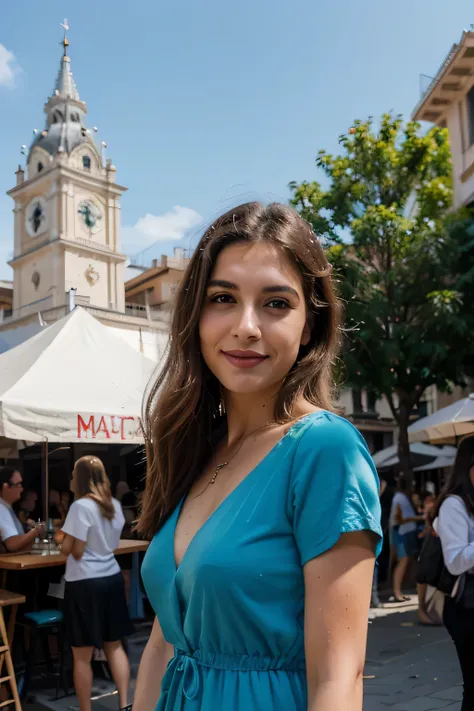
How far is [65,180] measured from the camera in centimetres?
5162

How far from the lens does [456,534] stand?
379 cm

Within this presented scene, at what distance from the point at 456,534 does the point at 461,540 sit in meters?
0.04

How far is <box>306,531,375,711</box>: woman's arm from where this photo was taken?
3.58ft

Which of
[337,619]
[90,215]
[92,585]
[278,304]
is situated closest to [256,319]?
[278,304]

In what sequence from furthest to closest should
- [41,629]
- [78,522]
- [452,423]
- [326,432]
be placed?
[452,423], [41,629], [78,522], [326,432]

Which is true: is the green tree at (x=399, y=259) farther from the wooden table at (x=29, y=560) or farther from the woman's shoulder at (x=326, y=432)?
the woman's shoulder at (x=326, y=432)

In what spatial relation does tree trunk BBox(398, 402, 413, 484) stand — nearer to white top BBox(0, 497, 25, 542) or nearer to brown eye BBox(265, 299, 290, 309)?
white top BBox(0, 497, 25, 542)

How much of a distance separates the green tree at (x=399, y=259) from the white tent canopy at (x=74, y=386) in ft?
25.7

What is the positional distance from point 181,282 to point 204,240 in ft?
0.38

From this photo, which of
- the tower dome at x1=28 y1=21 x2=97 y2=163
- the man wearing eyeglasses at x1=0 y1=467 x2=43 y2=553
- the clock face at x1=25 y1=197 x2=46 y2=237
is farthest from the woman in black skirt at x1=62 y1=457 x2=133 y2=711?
the tower dome at x1=28 y1=21 x2=97 y2=163

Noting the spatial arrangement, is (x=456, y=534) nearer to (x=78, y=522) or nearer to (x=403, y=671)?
(x=78, y=522)

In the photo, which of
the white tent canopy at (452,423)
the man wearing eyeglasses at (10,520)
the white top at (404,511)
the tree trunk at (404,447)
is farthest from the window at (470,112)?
the man wearing eyeglasses at (10,520)

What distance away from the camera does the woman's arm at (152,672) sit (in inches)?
59.6

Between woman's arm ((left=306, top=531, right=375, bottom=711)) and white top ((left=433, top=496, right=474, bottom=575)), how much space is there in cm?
280
